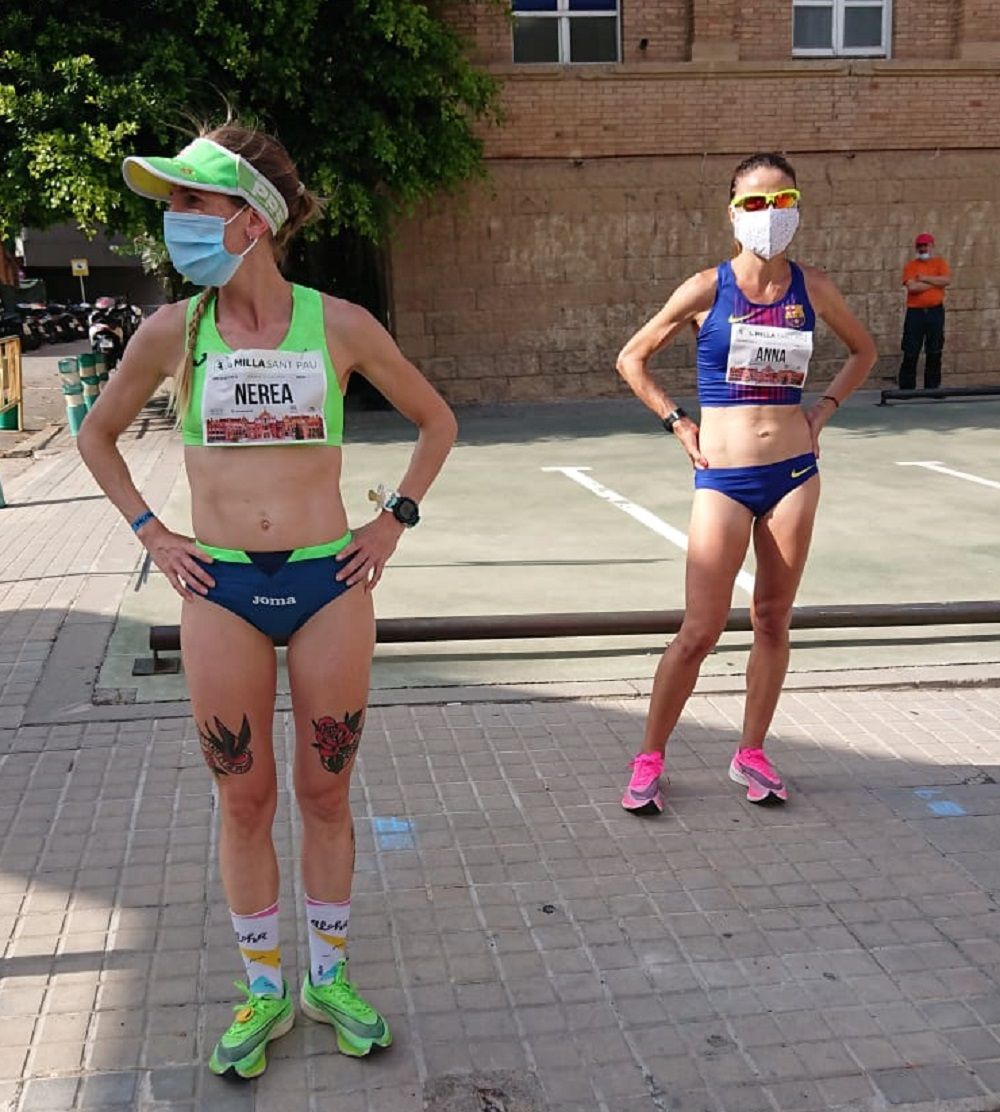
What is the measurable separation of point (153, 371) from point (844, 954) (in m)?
2.34

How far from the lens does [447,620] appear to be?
213 inches

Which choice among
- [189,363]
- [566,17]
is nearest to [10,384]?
[566,17]

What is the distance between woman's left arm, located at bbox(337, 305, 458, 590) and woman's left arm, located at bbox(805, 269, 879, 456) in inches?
62.8

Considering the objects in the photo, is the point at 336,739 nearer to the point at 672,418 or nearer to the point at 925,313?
the point at 672,418

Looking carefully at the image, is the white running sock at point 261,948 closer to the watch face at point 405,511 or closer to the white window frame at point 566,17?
the watch face at point 405,511

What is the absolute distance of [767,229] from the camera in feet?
12.8

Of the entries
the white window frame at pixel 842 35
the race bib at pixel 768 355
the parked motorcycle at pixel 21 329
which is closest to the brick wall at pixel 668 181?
the white window frame at pixel 842 35

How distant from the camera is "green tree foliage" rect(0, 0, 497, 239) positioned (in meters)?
13.2

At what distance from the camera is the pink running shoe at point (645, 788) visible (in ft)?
13.8

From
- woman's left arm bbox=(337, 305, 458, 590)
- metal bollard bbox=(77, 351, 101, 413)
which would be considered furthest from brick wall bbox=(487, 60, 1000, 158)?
woman's left arm bbox=(337, 305, 458, 590)

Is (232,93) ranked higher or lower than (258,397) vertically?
higher

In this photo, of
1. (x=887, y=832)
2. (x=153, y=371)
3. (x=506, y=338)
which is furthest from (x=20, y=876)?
(x=506, y=338)

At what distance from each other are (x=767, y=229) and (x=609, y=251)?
44.9 ft

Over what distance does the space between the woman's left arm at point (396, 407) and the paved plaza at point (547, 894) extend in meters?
1.17
